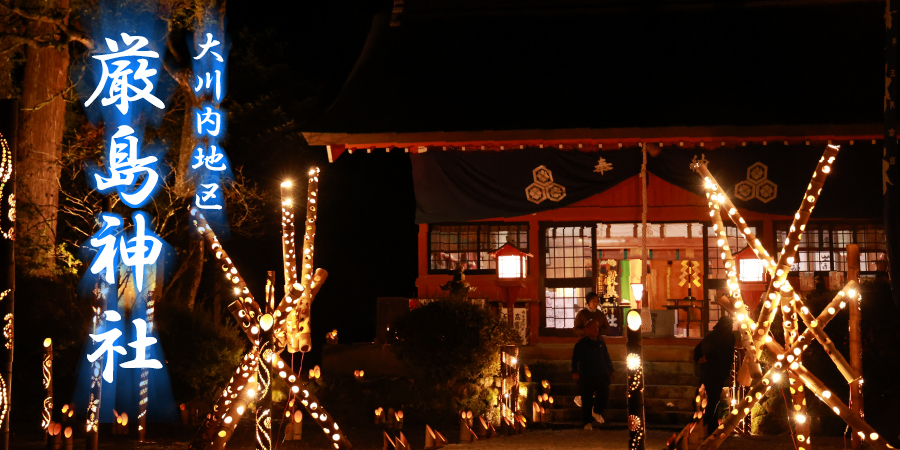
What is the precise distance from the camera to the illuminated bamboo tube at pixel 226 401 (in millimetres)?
8820

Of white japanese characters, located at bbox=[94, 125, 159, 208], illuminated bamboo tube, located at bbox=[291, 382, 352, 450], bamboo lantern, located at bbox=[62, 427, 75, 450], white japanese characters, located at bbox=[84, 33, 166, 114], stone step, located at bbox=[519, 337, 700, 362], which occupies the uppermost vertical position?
white japanese characters, located at bbox=[84, 33, 166, 114]

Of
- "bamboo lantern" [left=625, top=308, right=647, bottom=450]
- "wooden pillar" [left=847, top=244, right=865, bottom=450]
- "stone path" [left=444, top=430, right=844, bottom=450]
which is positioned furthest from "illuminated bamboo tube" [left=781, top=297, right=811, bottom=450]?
"bamboo lantern" [left=625, top=308, right=647, bottom=450]

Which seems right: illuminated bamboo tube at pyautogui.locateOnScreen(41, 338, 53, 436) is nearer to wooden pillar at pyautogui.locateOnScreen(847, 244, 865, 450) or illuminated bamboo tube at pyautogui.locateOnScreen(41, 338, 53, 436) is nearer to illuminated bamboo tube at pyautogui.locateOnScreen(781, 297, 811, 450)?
illuminated bamboo tube at pyautogui.locateOnScreen(781, 297, 811, 450)

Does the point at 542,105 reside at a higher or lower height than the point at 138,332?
higher

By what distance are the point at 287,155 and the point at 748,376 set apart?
15.0 meters

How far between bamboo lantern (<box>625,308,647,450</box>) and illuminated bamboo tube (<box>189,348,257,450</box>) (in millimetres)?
3815

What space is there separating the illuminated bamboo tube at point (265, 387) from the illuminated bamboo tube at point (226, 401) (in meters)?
0.15

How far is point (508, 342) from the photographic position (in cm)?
1299

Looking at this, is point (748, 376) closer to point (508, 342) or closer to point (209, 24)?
point (508, 342)

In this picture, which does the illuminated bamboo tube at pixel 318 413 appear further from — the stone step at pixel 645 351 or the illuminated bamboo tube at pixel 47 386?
the stone step at pixel 645 351

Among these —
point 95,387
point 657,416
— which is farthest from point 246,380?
point 657,416

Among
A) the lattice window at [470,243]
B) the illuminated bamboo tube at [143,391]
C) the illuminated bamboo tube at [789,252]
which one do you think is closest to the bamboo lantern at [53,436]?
the illuminated bamboo tube at [143,391]

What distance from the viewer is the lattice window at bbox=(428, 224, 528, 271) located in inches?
631

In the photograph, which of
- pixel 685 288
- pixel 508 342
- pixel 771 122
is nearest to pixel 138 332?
pixel 508 342
